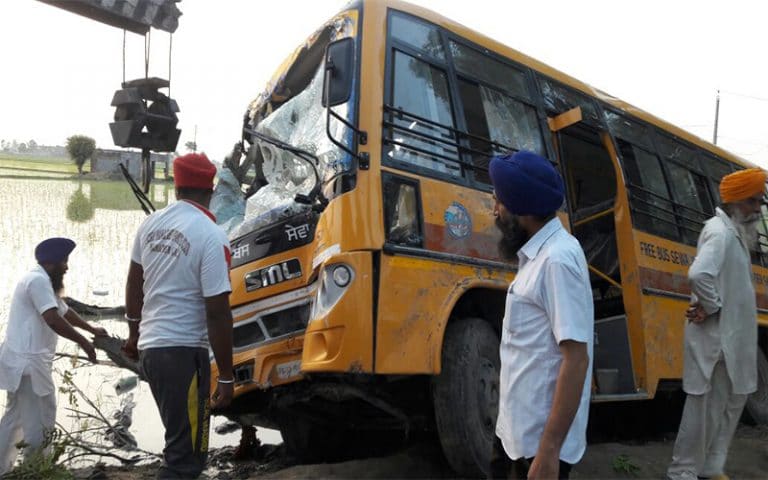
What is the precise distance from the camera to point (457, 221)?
3.84m

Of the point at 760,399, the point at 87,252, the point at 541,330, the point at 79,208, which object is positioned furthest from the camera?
the point at 79,208

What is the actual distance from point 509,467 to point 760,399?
5867mm

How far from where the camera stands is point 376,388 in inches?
137

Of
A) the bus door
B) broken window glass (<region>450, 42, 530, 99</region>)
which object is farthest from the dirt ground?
broken window glass (<region>450, 42, 530, 99</region>)

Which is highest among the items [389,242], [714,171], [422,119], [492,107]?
[714,171]

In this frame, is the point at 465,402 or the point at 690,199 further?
the point at 690,199

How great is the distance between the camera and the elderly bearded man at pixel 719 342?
410cm

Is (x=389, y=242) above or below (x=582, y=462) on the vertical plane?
above

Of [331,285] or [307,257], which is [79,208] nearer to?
[307,257]

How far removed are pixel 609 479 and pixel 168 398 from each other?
2.90 metres

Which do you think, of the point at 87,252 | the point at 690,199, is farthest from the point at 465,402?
the point at 87,252

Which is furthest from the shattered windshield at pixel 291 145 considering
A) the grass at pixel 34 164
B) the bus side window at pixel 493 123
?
the grass at pixel 34 164

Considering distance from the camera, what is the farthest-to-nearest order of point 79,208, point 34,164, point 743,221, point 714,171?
point 34,164
point 79,208
point 714,171
point 743,221

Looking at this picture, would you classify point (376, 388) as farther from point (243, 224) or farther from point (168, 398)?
point (243, 224)
